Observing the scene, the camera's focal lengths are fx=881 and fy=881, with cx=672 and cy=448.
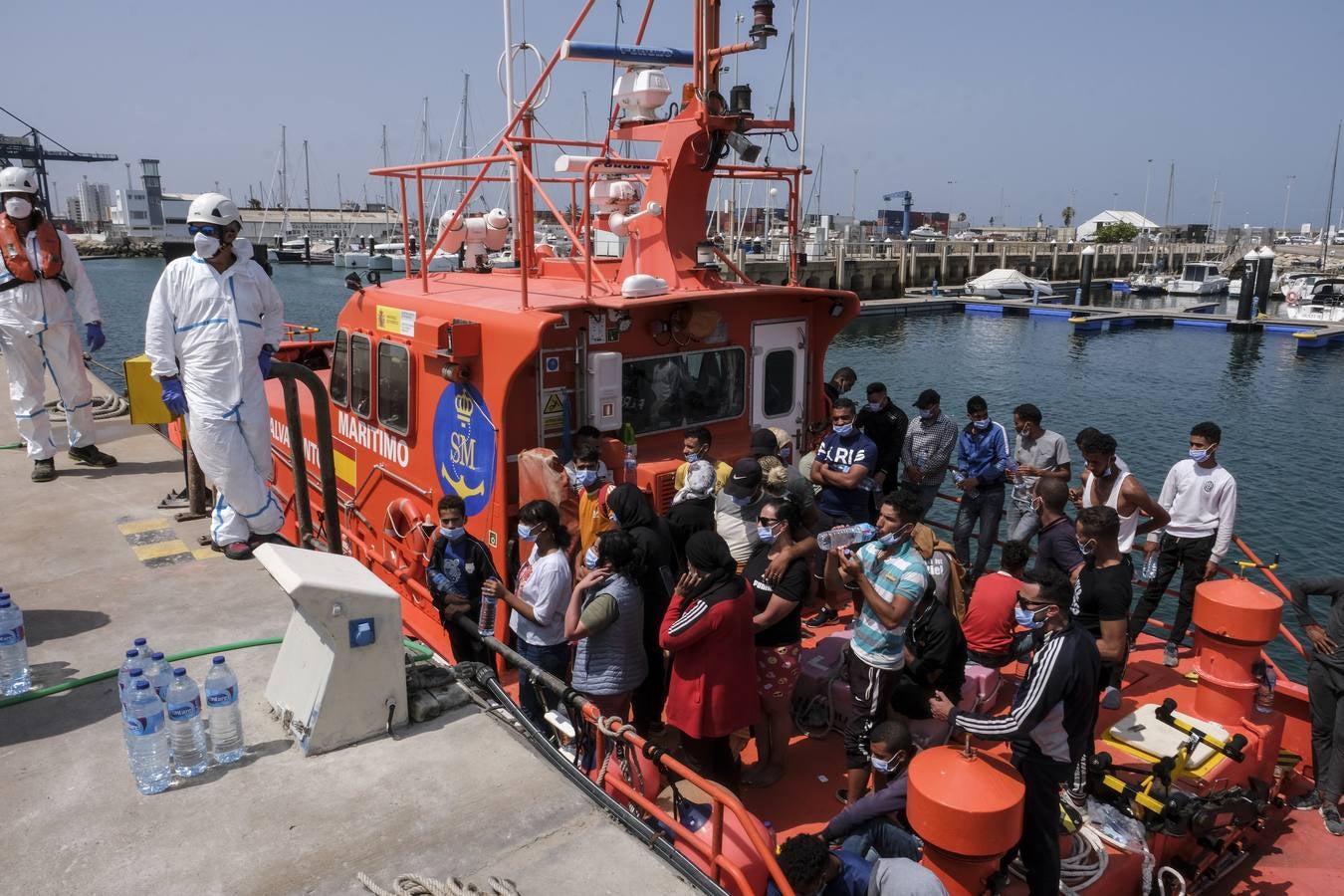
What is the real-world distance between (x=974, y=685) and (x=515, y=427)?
3.23 m

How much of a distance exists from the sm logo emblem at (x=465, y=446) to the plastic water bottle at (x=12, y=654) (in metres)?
2.53

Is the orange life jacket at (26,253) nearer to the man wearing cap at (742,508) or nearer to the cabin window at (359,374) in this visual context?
the cabin window at (359,374)

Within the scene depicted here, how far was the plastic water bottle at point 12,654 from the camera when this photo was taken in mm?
3859

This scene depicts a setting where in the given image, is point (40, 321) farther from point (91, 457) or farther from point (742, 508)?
point (742, 508)

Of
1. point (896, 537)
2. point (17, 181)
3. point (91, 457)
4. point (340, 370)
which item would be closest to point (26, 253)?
point (17, 181)

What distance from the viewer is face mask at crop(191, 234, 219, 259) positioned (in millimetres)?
5035

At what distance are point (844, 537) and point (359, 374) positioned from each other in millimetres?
4335

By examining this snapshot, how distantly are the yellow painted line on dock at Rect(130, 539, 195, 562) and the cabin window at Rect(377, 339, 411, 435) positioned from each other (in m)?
1.63

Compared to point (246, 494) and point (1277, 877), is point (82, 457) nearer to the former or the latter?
point (246, 494)

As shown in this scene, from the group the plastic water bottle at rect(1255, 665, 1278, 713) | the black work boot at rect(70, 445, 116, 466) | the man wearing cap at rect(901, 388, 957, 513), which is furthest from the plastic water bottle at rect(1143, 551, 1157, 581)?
the black work boot at rect(70, 445, 116, 466)

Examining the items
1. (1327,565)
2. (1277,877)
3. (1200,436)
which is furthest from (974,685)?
(1327,565)

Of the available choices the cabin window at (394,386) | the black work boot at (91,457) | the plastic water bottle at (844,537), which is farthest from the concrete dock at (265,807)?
the black work boot at (91,457)

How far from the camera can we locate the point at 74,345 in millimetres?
7609

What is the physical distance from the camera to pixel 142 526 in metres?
6.30
